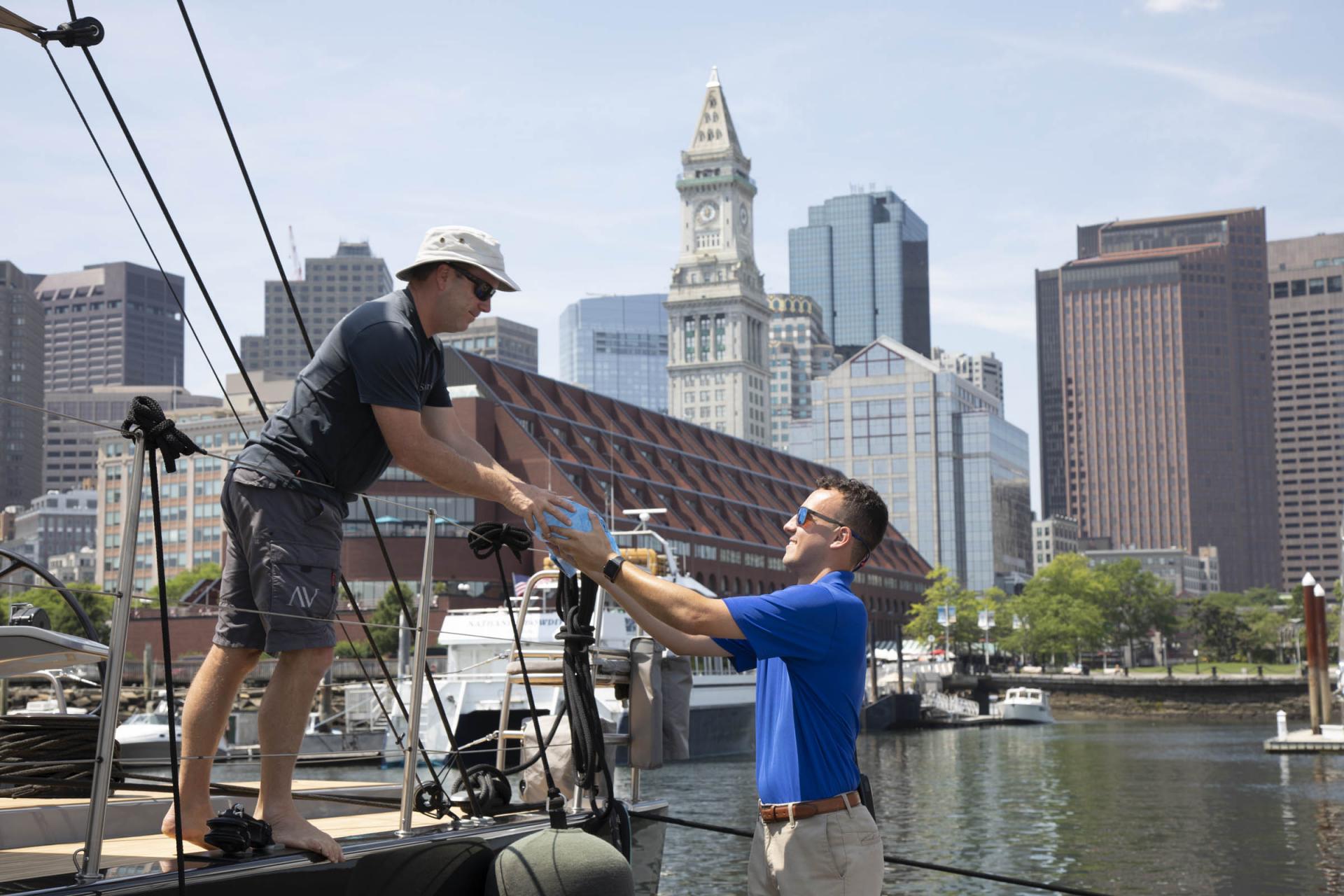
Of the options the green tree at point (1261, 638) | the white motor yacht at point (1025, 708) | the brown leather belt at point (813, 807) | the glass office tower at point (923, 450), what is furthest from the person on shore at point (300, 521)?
the glass office tower at point (923, 450)

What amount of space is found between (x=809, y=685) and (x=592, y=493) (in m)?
66.8

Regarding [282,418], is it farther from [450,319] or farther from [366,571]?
[366,571]

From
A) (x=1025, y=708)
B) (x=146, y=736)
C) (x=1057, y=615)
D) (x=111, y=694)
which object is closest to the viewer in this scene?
(x=111, y=694)

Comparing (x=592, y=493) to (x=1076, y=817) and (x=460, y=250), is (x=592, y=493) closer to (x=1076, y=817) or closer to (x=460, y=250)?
(x=1076, y=817)

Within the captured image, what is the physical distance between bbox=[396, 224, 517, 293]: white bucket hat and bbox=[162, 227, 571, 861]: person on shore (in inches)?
1.1

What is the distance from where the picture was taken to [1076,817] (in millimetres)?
24125

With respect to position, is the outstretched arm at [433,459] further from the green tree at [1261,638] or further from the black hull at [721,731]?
the green tree at [1261,638]

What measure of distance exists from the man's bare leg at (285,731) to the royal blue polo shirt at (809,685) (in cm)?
131

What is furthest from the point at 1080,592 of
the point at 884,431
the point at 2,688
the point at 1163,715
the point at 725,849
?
the point at 2,688

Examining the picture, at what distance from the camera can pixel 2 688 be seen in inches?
291

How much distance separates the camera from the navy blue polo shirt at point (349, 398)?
4617 millimetres

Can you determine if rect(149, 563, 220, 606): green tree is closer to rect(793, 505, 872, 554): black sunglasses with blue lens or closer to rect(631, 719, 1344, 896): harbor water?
rect(631, 719, 1344, 896): harbor water

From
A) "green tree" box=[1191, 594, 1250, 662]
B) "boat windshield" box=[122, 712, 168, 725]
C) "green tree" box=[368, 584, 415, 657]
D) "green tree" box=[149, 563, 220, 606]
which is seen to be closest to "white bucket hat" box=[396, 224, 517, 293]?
"boat windshield" box=[122, 712, 168, 725]

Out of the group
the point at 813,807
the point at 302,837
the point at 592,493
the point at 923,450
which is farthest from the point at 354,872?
the point at 923,450
